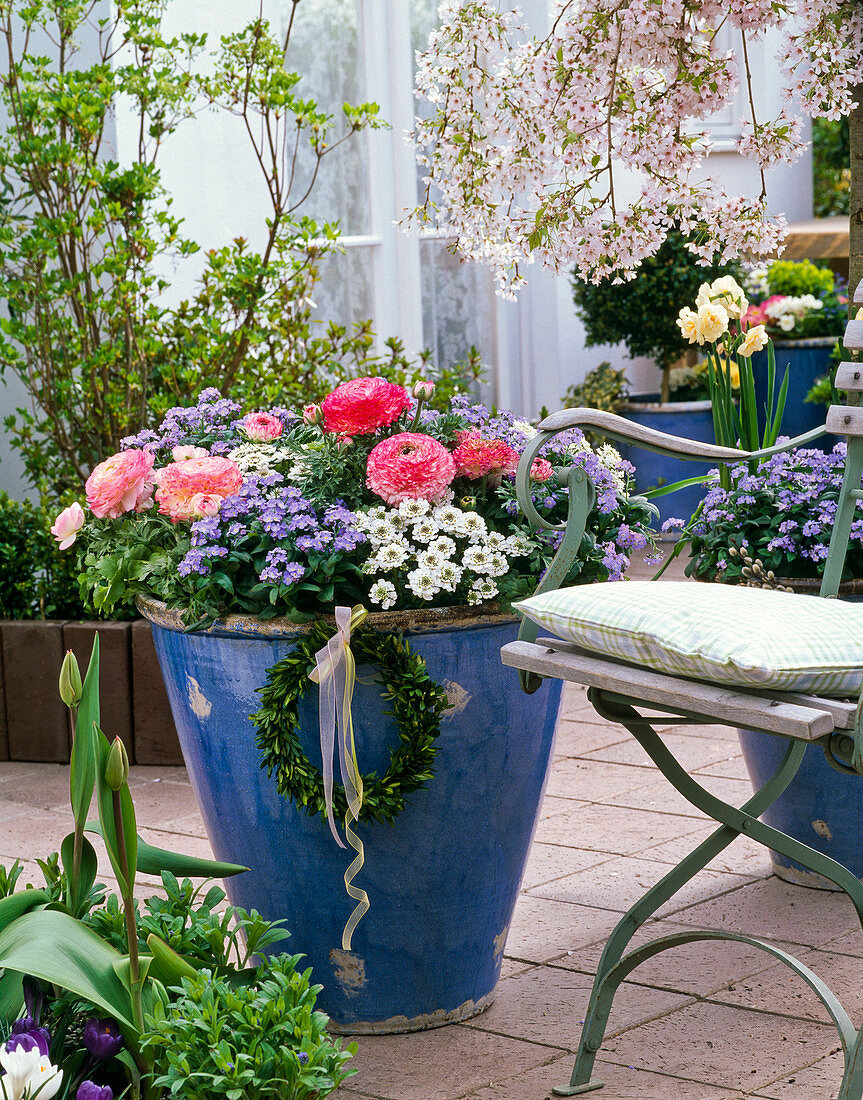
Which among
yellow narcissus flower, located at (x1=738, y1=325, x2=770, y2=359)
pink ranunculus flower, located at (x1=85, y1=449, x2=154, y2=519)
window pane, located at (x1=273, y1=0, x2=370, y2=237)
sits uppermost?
window pane, located at (x1=273, y1=0, x2=370, y2=237)

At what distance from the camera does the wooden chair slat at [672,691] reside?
151 cm

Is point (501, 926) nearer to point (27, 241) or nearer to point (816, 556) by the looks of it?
point (816, 556)

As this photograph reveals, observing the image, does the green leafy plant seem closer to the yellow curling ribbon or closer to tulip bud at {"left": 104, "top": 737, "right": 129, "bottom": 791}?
the yellow curling ribbon

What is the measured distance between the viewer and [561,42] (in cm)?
284

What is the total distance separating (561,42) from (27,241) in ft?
5.13

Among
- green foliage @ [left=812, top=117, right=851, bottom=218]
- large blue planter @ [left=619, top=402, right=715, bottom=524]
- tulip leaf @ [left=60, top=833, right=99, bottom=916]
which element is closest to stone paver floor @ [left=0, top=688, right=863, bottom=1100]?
tulip leaf @ [left=60, top=833, right=99, bottom=916]

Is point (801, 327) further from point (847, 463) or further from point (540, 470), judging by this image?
point (540, 470)

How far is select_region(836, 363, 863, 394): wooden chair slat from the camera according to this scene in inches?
83.9

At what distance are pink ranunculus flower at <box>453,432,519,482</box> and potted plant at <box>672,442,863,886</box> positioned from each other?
0.66 m

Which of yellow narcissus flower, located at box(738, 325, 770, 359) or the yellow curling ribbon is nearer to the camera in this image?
the yellow curling ribbon

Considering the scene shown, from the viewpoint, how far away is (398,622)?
1979mm

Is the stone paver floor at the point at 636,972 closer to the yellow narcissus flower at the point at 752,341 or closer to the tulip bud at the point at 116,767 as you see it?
the tulip bud at the point at 116,767

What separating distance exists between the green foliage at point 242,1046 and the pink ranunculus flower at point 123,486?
808 millimetres

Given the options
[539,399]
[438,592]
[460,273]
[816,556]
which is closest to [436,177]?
[816,556]
